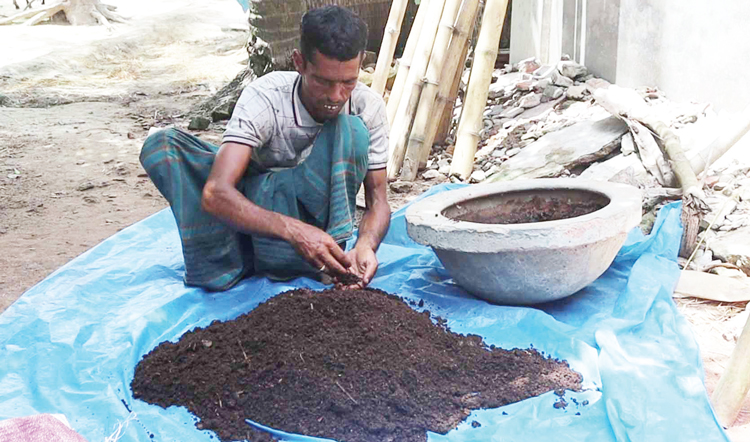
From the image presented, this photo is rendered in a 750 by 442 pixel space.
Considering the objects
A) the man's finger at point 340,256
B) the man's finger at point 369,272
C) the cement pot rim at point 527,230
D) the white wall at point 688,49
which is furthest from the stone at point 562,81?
the man's finger at point 340,256

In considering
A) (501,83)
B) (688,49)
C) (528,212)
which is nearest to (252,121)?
(528,212)

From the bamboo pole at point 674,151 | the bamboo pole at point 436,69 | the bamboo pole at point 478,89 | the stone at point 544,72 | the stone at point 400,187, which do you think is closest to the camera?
the bamboo pole at point 674,151

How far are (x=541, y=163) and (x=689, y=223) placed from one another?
1337 millimetres

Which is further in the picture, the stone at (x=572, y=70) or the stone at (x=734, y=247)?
the stone at (x=572, y=70)

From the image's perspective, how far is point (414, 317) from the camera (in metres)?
2.59

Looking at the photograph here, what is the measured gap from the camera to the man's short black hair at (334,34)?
260 centimetres

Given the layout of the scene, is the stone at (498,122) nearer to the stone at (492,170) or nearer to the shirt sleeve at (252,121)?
the stone at (492,170)

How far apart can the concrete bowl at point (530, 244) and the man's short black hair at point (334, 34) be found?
0.65 meters

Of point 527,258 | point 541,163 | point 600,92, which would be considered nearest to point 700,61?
point 600,92

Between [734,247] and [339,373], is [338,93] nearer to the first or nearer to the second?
[339,373]

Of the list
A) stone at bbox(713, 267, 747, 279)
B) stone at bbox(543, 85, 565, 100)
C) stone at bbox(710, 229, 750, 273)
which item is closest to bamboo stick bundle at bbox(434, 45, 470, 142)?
stone at bbox(543, 85, 565, 100)

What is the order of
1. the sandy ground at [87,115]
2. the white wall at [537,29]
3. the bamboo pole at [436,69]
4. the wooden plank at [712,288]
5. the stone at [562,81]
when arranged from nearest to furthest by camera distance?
1. the wooden plank at [712,288]
2. the sandy ground at [87,115]
3. the bamboo pole at [436,69]
4. the stone at [562,81]
5. the white wall at [537,29]

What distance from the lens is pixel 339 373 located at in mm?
2252

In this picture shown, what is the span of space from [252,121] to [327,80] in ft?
1.08
